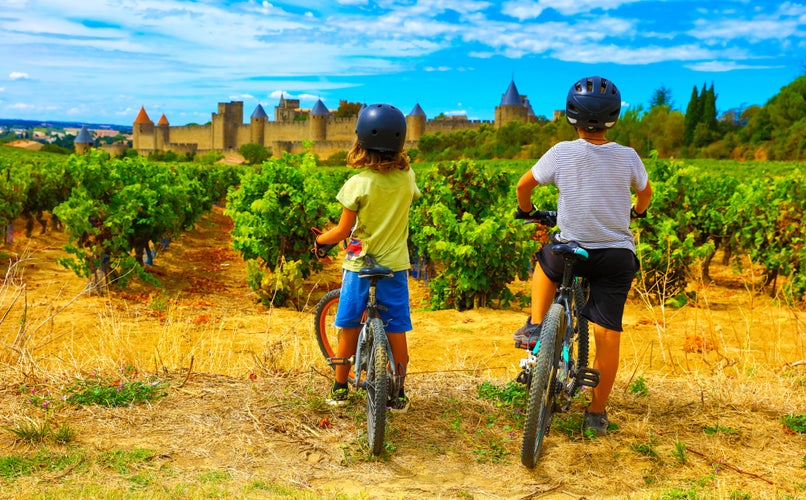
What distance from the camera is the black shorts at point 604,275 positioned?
3398 millimetres

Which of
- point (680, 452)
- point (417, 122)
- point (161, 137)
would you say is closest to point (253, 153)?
point (417, 122)

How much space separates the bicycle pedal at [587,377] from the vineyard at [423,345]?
13.6 inches

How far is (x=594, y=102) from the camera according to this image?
334cm

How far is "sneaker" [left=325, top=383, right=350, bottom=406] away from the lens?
4.00 meters

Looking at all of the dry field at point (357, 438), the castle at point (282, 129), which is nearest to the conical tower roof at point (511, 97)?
the castle at point (282, 129)

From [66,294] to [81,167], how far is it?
1.78 meters

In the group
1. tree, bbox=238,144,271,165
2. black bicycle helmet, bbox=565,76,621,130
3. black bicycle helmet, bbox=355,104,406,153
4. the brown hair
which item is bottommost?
the brown hair

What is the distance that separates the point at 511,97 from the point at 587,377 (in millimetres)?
78569

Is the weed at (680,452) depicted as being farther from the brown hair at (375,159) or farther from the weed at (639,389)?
the brown hair at (375,159)

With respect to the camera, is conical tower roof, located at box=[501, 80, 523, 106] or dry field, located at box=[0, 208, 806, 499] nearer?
dry field, located at box=[0, 208, 806, 499]

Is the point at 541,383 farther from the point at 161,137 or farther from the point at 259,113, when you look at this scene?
the point at 161,137

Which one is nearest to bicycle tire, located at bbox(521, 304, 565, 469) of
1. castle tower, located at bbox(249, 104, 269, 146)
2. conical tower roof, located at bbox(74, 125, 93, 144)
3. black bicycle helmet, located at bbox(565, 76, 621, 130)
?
black bicycle helmet, located at bbox(565, 76, 621, 130)

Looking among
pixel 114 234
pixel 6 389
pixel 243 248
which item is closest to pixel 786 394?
pixel 6 389

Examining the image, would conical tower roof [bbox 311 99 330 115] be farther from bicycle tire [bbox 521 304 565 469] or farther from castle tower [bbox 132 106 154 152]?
bicycle tire [bbox 521 304 565 469]
